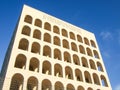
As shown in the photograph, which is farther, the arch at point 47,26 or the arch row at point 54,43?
the arch at point 47,26

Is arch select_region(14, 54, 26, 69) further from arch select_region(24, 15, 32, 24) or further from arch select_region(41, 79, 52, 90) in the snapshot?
arch select_region(24, 15, 32, 24)

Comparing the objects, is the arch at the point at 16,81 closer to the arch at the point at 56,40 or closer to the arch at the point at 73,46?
the arch at the point at 56,40

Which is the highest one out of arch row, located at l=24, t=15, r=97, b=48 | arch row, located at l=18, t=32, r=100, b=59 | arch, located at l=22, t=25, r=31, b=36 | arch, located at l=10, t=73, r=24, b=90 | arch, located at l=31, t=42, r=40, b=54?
arch row, located at l=24, t=15, r=97, b=48

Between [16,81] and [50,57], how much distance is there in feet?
21.1

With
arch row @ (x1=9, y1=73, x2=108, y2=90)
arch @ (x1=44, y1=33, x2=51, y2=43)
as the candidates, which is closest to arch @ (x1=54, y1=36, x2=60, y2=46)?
arch @ (x1=44, y1=33, x2=51, y2=43)

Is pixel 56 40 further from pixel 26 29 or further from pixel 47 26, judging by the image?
pixel 26 29

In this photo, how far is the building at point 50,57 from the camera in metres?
20.8

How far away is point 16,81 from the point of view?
2056 cm

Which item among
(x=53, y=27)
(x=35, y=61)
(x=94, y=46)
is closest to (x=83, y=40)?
(x=94, y=46)

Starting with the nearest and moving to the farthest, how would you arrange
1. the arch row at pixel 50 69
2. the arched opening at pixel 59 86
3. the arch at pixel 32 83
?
the arch at pixel 32 83, the arched opening at pixel 59 86, the arch row at pixel 50 69

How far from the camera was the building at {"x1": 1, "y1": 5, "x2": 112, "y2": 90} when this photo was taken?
2080 cm

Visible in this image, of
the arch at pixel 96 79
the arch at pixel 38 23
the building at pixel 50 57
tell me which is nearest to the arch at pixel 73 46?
the building at pixel 50 57

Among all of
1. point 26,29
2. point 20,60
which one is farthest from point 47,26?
point 20,60

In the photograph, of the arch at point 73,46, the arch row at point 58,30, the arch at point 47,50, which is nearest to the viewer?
the arch at point 47,50
